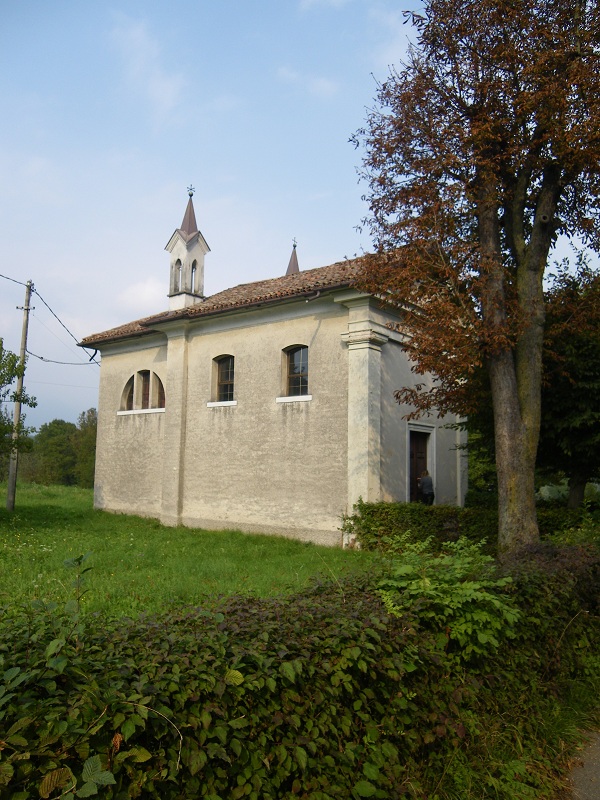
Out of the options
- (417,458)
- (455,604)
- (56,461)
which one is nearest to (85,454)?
(56,461)

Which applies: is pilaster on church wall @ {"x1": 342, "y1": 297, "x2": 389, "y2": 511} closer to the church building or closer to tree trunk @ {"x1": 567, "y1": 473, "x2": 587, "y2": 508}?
the church building

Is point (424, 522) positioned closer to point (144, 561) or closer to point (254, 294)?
point (144, 561)

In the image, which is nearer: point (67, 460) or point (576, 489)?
point (576, 489)

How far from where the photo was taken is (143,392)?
21.5m

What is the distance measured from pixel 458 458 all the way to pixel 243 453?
658cm

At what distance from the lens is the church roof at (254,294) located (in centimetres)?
1549

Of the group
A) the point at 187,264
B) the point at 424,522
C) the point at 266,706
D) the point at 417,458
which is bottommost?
the point at 266,706

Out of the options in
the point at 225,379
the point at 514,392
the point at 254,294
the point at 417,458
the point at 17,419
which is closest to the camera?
the point at 514,392

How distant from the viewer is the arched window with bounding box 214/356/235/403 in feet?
60.2

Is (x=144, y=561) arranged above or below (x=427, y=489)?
below

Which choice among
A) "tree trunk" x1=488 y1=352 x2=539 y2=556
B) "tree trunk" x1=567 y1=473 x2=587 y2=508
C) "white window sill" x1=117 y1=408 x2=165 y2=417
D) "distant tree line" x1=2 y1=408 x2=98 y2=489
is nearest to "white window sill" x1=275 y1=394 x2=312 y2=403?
"white window sill" x1=117 y1=408 x2=165 y2=417

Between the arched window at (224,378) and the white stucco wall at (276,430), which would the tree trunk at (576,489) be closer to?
the white stucco wall at (276,430)

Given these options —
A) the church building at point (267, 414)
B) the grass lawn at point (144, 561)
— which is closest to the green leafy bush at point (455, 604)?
the grass lawn at point (144, 561)

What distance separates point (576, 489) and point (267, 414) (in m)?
7.83
